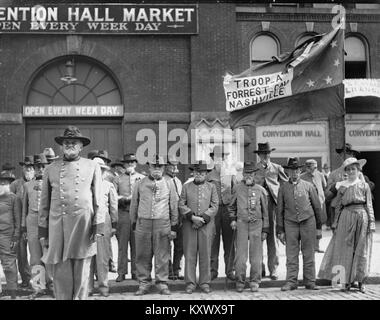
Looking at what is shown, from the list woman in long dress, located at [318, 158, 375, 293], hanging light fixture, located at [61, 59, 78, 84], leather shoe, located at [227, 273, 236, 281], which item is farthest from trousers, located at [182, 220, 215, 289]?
hanging light fixture, located at [61, 59, 78, 84]

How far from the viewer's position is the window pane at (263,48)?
16.2 m

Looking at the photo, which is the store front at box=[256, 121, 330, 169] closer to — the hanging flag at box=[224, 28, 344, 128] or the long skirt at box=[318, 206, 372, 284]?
the hanging flag at box=[224, 28, 344, 128]

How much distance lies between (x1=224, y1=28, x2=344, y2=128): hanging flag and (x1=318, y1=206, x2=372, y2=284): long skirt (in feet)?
6.68

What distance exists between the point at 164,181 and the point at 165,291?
5.56ft

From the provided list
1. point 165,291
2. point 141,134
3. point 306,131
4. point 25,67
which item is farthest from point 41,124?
point 165,291

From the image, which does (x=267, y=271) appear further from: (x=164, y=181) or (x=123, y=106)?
(x=123, y=106)

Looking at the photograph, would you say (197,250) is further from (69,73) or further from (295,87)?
(69,73)

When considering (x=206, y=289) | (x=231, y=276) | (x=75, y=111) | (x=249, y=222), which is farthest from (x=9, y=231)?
(x=75, y=111)

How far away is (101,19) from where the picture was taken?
15.3m

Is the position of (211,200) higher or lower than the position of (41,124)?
lower

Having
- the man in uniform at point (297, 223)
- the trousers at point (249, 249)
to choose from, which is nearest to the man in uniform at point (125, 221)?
the trousers at point (249, 249)

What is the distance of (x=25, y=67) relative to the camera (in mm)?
15180

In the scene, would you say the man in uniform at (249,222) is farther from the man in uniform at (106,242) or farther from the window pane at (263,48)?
the window pane at (263,48)

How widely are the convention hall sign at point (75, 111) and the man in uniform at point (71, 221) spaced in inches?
377
